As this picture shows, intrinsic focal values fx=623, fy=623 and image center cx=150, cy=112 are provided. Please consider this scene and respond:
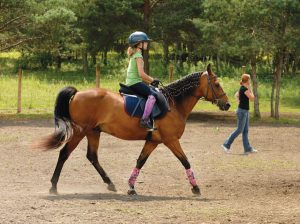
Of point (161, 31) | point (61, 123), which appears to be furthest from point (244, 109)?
point (161, 31)

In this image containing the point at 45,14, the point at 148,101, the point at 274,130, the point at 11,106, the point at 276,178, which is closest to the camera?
the point at 148,101

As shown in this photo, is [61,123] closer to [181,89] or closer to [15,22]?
[181,89]

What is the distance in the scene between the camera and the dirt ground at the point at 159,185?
7926 millimetres

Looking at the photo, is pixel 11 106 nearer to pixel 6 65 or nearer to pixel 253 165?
pixel 253 165

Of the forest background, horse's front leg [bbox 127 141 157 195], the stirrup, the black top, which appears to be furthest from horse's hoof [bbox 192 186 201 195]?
the forest background

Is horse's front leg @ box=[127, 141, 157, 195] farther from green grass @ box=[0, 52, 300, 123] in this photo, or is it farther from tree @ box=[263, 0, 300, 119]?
green grass @ box=[0, 52, 300, 123]

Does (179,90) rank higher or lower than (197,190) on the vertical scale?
higher

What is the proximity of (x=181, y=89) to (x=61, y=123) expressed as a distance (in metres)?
2.09

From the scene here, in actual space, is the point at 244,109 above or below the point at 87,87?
above

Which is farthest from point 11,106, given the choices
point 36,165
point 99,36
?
point 36,165

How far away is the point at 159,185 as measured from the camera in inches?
425

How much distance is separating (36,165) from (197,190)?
13.6ft

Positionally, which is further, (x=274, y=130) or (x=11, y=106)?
(x=11, y=106)

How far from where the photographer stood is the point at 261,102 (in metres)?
29.8
